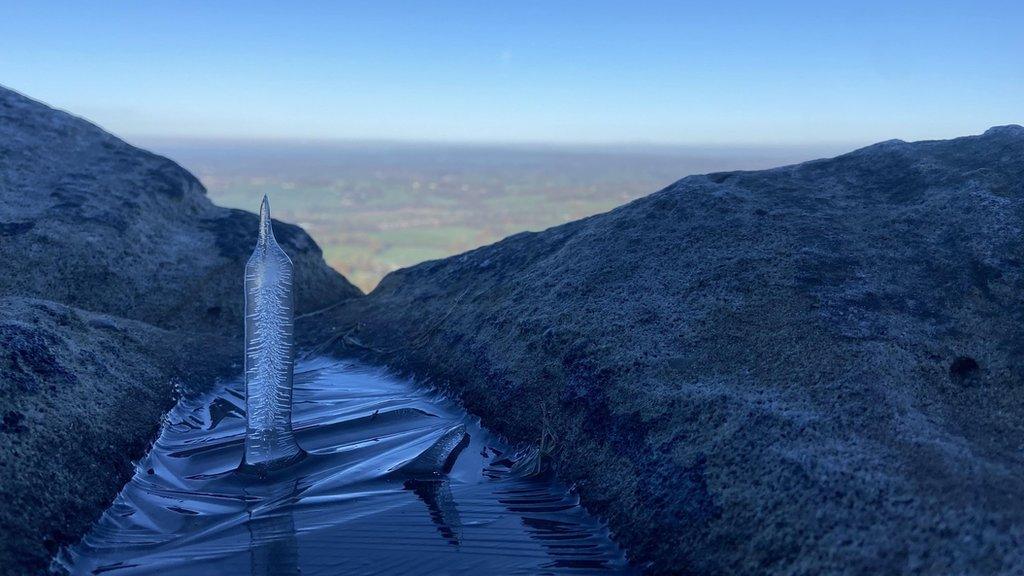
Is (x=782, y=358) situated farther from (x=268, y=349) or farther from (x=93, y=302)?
(x=93, y=302)

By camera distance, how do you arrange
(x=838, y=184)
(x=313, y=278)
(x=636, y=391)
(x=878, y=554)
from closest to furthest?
(x=878, y=554) → (x=636, y=391) → (x=838, y=184) → (x=313, y=278)

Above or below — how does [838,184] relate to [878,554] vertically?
above

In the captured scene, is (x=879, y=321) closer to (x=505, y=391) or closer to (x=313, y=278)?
(x=505, y=391)

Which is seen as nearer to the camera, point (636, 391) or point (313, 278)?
point (636, 391)

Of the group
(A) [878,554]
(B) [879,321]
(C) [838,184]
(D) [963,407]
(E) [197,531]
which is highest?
(C) [838,184]

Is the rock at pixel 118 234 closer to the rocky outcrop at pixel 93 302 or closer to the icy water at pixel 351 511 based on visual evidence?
the rocky outcrop at pixel 93 302

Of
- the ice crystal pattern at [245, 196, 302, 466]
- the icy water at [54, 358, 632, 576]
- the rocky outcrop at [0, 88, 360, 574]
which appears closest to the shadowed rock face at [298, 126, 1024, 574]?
the icy water at [54, 358, 632, 576]

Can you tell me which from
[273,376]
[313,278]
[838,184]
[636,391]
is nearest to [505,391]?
[636,391]
